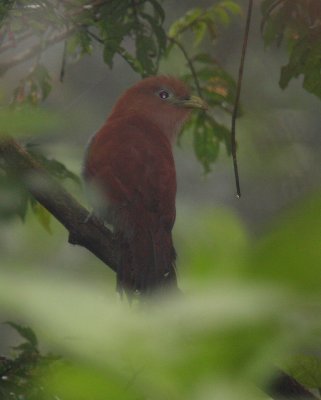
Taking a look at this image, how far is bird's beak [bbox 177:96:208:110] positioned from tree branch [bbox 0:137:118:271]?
0.49 m

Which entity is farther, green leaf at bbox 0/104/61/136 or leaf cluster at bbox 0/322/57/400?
leaf cluster at bbox 0/322/57/400

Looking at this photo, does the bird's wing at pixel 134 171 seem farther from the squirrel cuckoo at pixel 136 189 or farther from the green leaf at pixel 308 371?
the green leaf at pixel 308 371

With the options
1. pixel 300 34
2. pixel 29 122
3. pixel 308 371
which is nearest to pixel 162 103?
pixel 300 34

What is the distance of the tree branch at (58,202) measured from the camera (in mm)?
662

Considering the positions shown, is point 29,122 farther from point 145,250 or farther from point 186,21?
point 186,21

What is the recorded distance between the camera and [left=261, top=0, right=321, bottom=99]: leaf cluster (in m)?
1.03

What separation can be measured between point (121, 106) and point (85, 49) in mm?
296

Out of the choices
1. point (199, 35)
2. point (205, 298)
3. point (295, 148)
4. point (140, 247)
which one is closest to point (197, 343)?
point (205, 298)

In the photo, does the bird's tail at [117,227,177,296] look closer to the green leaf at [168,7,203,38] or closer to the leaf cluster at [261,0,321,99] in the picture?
the leaf cluster at [261,0,321,99]

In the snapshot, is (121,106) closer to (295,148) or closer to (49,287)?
(295,148)


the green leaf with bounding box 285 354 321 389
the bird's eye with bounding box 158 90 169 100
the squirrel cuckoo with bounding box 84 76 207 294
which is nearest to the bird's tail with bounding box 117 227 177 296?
the squirrel cuckoo with bounding box 84 76 207 294

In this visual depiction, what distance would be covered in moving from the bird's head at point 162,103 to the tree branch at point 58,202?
49cm

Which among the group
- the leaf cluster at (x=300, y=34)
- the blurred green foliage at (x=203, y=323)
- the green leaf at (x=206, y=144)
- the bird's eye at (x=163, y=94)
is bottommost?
the green leaf at (x=206, y=144)

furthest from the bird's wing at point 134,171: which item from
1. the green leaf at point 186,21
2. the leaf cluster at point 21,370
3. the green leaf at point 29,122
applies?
the green leaf at point 29,122
